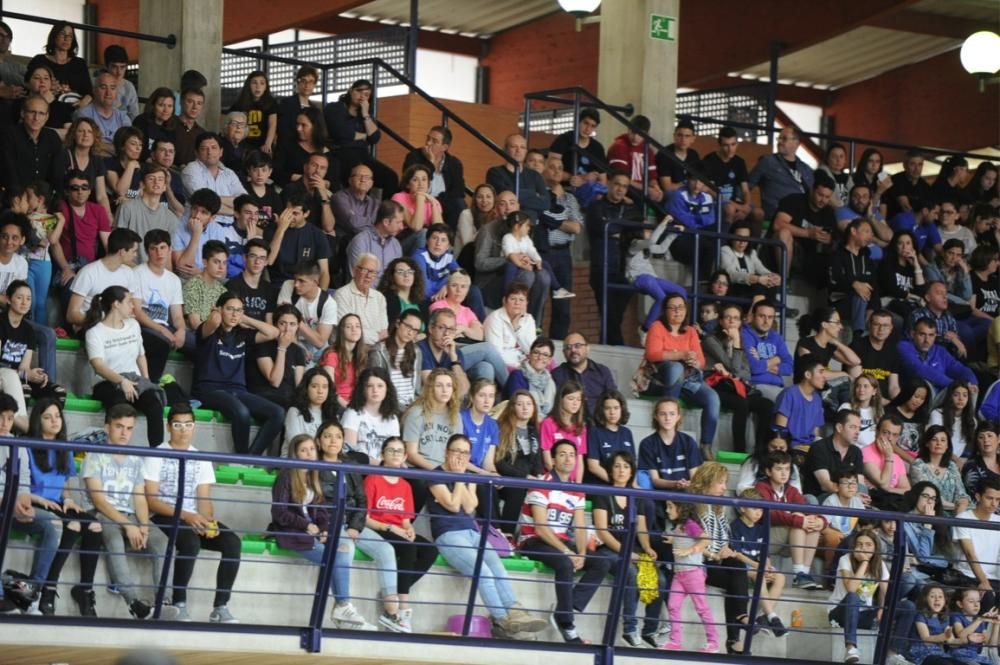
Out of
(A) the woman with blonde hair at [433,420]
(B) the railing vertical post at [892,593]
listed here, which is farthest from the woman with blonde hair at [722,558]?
(A) the woman with blonde hair at [433,420]

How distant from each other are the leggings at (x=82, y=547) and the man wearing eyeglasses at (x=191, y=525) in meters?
0.31

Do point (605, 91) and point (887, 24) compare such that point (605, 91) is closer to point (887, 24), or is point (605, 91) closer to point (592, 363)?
point (592, 363)

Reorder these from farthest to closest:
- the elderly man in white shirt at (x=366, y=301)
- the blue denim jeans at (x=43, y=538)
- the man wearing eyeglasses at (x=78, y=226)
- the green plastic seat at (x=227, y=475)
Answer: the elderly man in white shirt at (x=366, y=301), the man wearing eyeglasses at (x=78, y=226), the green plastic seat at (x=227, y=475), the blue denim jeans at (x=43, y=538)

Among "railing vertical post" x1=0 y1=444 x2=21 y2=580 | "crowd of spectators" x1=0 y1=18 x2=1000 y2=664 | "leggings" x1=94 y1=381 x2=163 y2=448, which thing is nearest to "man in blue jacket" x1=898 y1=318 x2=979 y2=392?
"crowd of spectators" x1=0 y1=18 x2=1000 y2=664

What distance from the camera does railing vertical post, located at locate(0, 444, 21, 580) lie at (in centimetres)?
777

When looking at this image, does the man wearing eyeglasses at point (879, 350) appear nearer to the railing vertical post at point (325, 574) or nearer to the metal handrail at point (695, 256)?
the metal handrail at point (695, 256)

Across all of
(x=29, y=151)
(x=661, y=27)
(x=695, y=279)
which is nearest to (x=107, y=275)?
(x=29, y=151)

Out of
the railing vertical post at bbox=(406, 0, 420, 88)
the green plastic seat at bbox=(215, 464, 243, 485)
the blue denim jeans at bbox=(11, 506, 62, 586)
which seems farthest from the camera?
the railing vertical post at bbox=(406, 0, 420, 88)

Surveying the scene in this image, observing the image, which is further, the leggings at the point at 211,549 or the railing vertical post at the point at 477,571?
the railing vertical post at the point at 477,571

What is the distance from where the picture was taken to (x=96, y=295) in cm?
1018

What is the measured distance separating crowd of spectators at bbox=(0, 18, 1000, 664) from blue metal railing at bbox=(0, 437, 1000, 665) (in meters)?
0.14

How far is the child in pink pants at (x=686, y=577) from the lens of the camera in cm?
927

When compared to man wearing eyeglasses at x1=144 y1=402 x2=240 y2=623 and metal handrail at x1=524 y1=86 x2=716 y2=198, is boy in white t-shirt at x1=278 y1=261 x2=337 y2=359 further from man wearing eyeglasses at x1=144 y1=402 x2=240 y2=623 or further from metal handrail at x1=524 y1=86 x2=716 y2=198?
metal handrail at x1=524 y1=86 x2=716 y2=198

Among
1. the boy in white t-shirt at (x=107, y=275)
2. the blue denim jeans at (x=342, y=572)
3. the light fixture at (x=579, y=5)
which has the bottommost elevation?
the blue denim jeans at (x=342, y=572)
